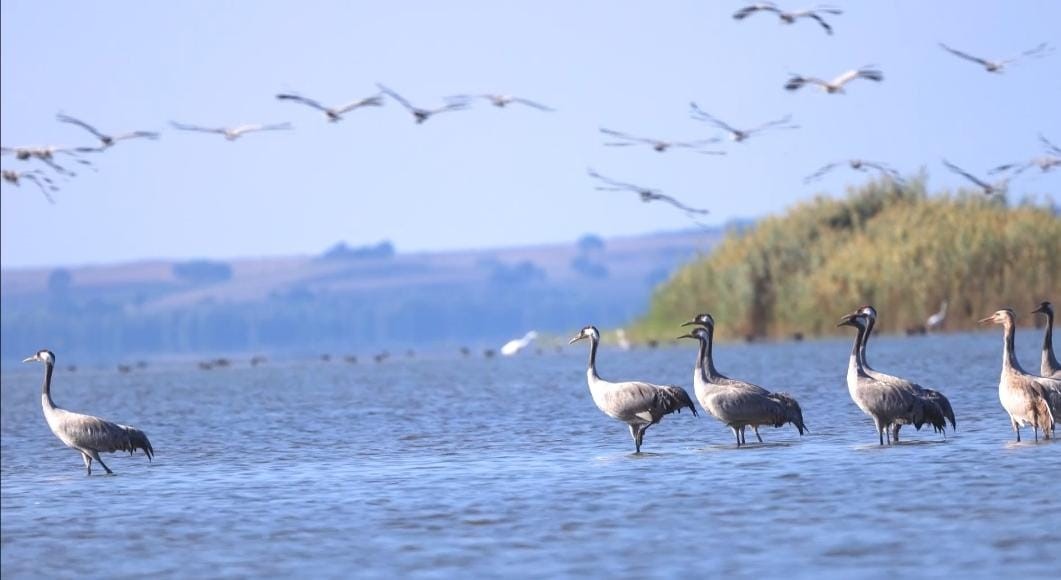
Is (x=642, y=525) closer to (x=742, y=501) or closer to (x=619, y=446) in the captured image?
(x=742, y=501)

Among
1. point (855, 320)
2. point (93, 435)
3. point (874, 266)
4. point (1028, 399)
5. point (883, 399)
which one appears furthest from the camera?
point (874, 266)

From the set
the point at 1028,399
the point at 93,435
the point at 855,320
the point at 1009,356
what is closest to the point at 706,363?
the point at 855,320

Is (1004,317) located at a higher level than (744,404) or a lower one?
higher

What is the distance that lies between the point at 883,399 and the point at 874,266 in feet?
117

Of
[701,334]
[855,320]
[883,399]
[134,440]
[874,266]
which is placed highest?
[874,266]

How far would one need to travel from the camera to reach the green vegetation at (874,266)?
5244 cm

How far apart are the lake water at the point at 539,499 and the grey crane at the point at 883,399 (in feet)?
1.03

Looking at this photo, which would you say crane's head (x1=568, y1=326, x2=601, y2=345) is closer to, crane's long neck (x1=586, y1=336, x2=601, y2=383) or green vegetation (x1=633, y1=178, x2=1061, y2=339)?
crane's long neck (x1=586, y1=336, x2=601, y2=383)

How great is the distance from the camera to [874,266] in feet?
178

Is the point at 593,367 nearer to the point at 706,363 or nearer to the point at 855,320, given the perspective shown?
the point at 706,363

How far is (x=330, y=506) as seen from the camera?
1616 centimetres

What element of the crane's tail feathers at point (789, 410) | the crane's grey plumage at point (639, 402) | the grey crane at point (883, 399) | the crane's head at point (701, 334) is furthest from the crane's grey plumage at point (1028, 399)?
the crane's head at point (701, 334)

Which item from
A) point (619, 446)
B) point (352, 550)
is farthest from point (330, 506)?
point (619, 446)

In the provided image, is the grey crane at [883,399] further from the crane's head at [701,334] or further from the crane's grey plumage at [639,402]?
the crane's head at [701,334]
